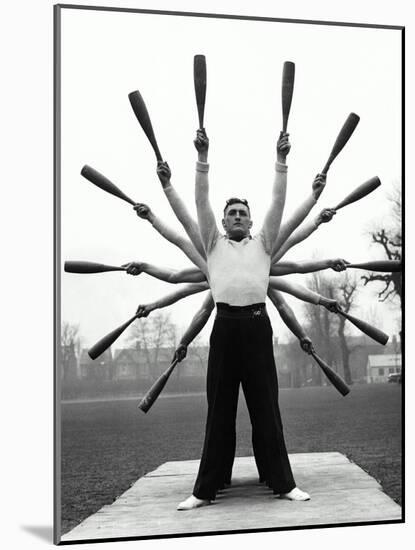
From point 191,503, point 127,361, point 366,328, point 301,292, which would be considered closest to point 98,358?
point 127,361

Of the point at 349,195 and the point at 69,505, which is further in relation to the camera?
the point at 349,195

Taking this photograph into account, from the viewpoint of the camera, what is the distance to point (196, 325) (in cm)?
728

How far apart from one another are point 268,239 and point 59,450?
168 centimetres

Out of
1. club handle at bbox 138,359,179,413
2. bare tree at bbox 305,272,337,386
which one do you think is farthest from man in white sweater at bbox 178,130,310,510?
bare tree at bbox 305,272,337,386

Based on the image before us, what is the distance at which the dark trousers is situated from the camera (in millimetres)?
7137

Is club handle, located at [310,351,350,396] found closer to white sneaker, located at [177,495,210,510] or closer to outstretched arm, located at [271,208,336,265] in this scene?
outstretched arm, located at [271,208,336,265]

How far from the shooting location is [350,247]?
7590 mm

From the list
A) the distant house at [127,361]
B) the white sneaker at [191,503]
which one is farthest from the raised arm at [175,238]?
the white sneaker at [191,503]

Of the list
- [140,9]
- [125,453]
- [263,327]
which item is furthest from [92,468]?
[140,9]

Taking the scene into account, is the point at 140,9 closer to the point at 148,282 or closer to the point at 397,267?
the point at 148,282

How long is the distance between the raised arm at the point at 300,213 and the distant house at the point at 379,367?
38.2 inches

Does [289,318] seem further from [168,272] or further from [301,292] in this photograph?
[168,272]

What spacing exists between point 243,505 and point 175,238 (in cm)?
158

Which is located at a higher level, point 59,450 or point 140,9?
point 140,9
